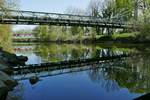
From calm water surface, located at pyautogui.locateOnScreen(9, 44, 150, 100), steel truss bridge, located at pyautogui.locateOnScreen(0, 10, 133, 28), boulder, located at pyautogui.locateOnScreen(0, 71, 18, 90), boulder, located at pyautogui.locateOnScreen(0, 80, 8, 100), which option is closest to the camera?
boulder, located at pyautogui.locateOnScreen(0, 80, 8, 100)

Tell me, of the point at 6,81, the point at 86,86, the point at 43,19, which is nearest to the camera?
the point at 6,81

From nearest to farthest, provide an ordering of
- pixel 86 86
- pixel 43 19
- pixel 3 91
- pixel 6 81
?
pixel 3 91 → pixel 6 81 → pixel 86 86 → pixel 43 19

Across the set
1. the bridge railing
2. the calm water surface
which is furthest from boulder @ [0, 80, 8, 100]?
the bridge railing

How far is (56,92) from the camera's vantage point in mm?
21547

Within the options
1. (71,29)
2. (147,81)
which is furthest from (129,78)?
(71,29)

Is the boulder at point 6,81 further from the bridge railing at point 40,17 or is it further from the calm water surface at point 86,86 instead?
the bridge railing at point 40,17

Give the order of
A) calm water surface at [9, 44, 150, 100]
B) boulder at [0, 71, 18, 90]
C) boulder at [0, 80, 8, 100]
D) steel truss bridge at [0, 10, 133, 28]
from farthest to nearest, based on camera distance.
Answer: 1. steel truss bridge at [0, 10, 133, 28]
2. boulder at [0, 71, 18, 90]
3. calm water surface at [9, 44, 150, 100]
4. boulder at [0, 80, 8, 100]

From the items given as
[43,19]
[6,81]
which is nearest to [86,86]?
[6,81]

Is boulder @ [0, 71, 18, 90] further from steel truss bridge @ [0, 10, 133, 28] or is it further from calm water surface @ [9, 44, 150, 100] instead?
steel truss bridge @ [0, 10, 133, 28]

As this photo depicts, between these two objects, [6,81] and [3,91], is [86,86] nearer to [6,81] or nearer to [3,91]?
[6,81]

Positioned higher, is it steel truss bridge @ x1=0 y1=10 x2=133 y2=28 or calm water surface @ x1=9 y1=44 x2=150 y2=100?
steel truss bridge @ x1=0 y1=10 x2=133 y2=28

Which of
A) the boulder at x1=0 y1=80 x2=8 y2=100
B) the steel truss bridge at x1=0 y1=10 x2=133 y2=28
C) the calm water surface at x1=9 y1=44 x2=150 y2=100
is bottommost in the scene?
the calm water surface at x1=9 y1=44 x2=150 y2=100

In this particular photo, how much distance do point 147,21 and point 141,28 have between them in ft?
7.61

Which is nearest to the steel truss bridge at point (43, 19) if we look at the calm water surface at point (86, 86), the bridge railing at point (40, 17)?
the bridge railing at point (40, 17)
